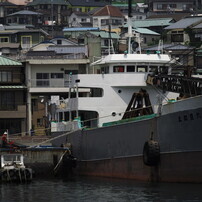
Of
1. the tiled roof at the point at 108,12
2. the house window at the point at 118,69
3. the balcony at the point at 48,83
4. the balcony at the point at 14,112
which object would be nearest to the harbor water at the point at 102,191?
the house window at the point at 118,69

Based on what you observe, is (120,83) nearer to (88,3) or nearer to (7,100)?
(7,100)

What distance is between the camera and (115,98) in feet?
163

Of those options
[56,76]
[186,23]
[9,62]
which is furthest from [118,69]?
[186,23]

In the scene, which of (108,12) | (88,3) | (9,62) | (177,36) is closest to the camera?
(9,62)

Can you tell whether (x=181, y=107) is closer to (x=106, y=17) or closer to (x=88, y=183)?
(x=88, y=183)

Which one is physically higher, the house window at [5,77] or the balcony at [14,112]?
the house window at [5,77]

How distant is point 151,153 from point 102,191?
314 centimetres

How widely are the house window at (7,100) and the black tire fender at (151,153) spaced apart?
36.4 metres

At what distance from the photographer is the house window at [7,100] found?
7706cm

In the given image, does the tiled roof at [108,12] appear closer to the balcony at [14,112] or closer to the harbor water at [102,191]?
the balcony at [14,112]

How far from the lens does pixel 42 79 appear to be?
3083 inches

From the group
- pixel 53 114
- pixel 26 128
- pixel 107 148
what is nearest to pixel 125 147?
pixel 107 148

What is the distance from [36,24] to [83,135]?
378ft

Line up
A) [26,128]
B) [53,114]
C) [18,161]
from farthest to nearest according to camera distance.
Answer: [26,128]
[53,114]
[18,161]
